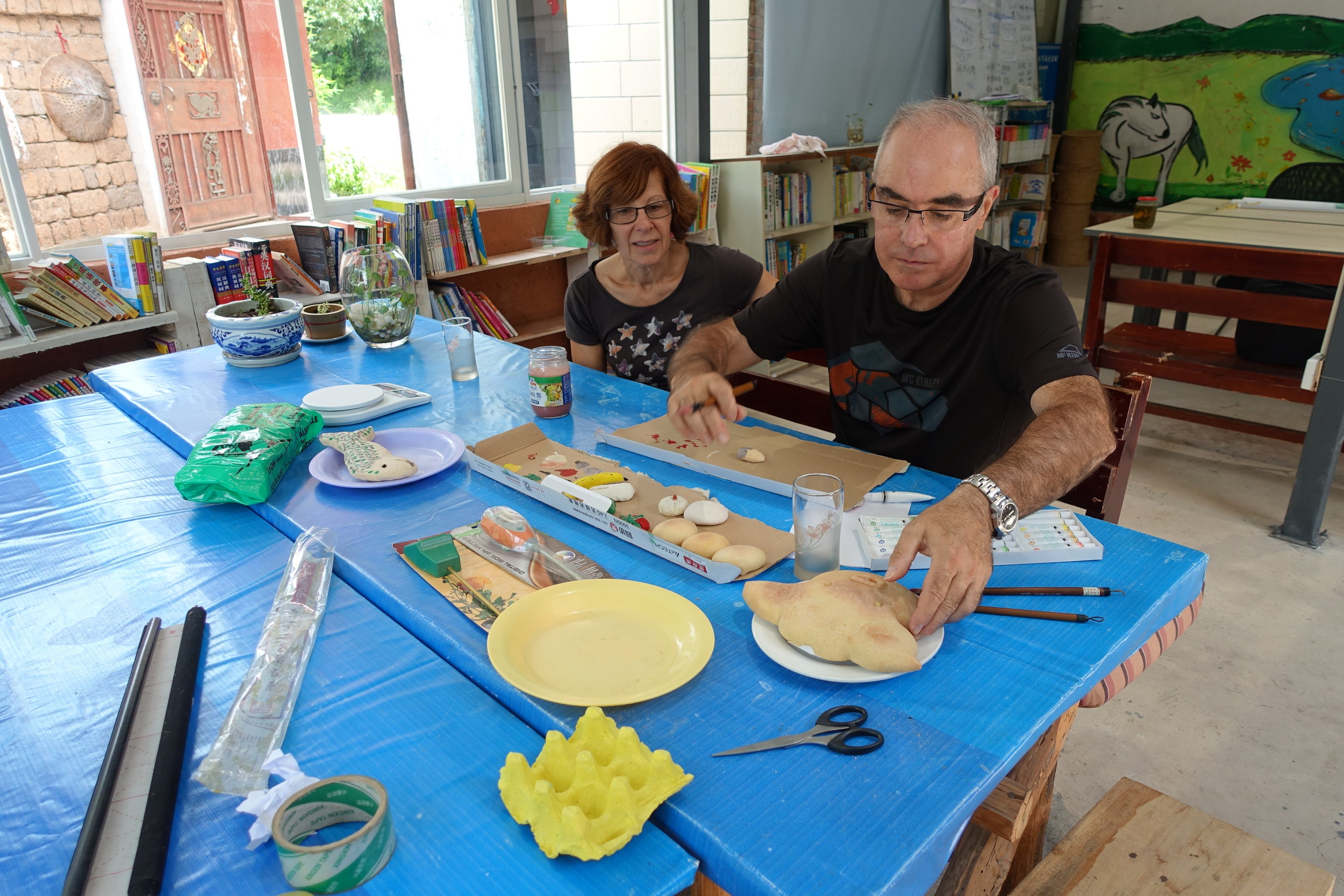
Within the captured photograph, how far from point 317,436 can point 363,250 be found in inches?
30.8

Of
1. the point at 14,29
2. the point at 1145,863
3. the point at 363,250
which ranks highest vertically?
the point at 14,29

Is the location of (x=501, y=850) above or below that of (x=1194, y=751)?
above

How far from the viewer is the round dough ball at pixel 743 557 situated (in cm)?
112

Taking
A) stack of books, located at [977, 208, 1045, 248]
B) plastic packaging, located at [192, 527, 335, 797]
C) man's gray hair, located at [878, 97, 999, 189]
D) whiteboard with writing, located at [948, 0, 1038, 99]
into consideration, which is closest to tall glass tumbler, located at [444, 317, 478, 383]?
plastic packaging, located at [192, 527, 335, 797]

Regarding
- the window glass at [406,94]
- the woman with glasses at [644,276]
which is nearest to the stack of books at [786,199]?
the window glass at [406,94]

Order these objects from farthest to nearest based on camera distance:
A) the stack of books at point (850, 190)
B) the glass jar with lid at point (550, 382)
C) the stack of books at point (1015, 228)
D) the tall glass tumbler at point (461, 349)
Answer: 1. the stack of books at point (1015, 228)
2. the stack of books at point (850, 190)
3. the tall glass tumbler at point (461, 349)
4. the glass jar with lid at point (550, 382)

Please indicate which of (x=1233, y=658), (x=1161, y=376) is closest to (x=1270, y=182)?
(x=1161, y=376)

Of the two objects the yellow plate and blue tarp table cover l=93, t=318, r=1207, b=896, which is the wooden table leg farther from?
the yellow plate

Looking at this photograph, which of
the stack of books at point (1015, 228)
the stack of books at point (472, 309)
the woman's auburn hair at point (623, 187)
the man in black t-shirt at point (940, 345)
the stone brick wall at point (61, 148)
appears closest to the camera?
the man in black t-shirt at point (940, 345)

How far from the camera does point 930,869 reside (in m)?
0.74

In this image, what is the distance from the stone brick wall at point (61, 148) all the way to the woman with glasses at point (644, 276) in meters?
2.02

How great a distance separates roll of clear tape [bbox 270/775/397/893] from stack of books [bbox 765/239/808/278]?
3.96 meters

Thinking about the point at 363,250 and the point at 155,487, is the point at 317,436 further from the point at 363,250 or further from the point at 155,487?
the point at 363,250

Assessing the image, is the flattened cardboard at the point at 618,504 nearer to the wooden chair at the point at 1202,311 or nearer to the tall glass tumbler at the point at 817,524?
the tall glass tumbler at the point at 817,524
